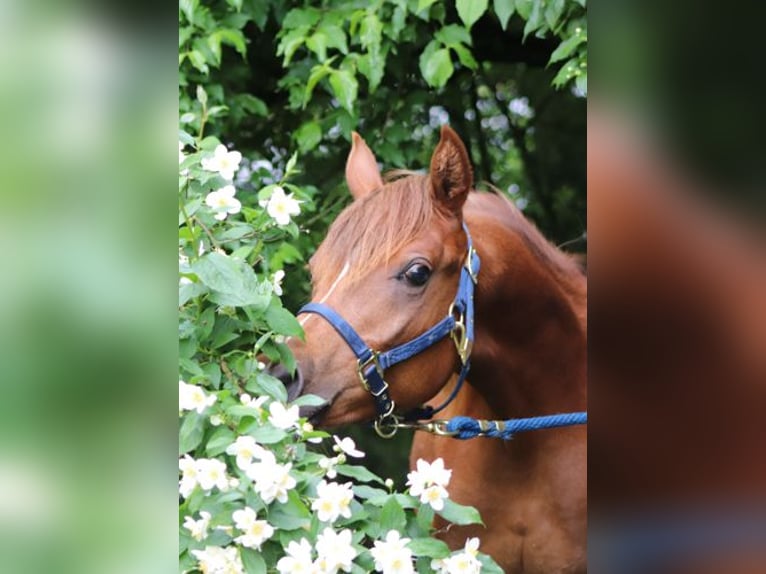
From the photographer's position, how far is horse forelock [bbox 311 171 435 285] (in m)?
1.74

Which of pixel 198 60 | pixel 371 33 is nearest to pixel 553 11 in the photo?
pixel 371 33

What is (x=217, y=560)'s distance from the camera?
1.01 meters

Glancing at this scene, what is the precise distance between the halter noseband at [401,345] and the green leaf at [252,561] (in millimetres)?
691

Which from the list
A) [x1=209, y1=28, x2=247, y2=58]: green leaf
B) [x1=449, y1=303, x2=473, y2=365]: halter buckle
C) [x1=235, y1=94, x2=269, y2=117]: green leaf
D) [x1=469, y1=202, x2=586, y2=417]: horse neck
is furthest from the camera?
[x1=235, y1=94, x2=269, y2=117]: green leaf

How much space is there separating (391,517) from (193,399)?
1.04 ft

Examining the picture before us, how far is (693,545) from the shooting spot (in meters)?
0.52

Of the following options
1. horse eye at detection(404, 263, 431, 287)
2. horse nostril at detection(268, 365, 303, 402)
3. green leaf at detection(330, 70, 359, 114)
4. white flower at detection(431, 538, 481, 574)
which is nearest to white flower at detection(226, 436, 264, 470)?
white flower at detection(431, 538, 481, 574)

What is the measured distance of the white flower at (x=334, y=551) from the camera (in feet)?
3.38

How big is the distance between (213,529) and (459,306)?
872mm

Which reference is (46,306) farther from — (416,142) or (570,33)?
(416,142)

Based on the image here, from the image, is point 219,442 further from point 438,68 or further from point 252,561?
point 438,68

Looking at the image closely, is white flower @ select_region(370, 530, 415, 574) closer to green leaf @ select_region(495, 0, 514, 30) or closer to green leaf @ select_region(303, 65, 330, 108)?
green leaf @ select_region(495, 0, 514, 30)

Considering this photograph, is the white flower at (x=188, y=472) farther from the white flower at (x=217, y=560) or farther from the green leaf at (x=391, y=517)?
the green leaf at (x=391, y=517)

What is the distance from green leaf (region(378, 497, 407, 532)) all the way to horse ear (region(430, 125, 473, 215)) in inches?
32.4
